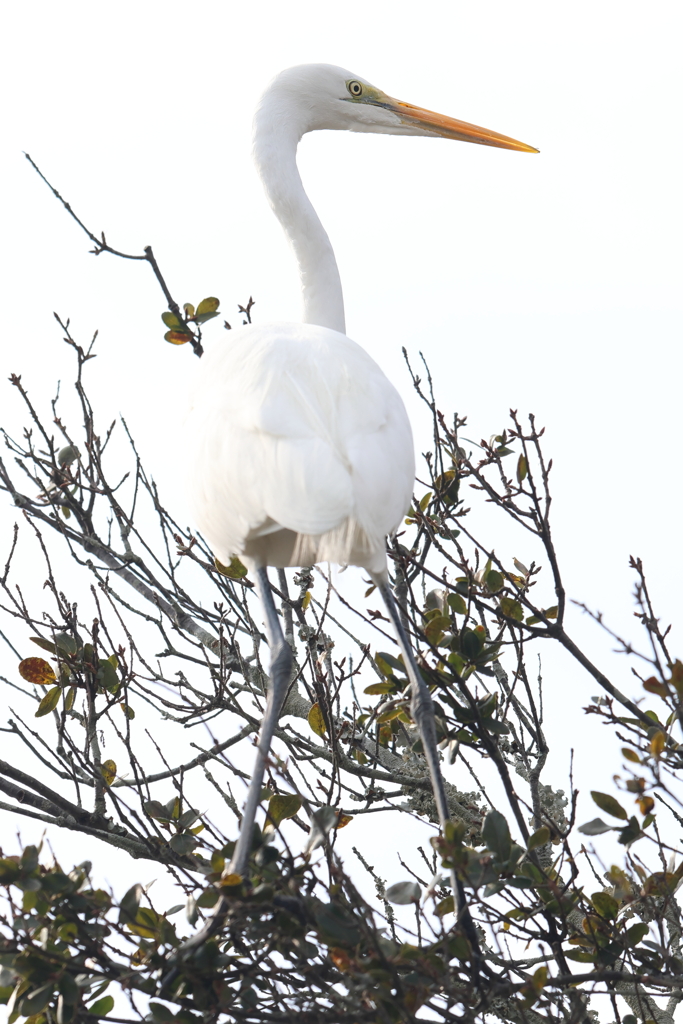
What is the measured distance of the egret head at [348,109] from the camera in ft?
14.8

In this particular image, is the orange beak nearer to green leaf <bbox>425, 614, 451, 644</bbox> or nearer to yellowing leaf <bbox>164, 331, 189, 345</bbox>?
yellowing leaf <bbox>164, 331, 189, 345</bbox>

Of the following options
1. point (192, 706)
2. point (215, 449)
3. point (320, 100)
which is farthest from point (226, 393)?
point (320, 100)

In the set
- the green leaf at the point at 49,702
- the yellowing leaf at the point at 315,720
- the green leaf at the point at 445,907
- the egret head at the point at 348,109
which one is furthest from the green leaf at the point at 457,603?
the egret head at the point at 348,109

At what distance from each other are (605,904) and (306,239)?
111 inches

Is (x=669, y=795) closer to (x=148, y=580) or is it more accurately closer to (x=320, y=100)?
(x=148, y=580)

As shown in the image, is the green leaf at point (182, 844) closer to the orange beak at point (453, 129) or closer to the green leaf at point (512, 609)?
the green leaf at point (512, 609)

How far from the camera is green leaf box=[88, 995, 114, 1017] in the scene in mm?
2439

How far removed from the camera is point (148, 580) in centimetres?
436

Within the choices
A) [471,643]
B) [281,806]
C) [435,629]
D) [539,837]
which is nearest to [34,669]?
[281,806]

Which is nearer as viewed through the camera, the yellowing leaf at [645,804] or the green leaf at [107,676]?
the yellowing leaf at [645,804]

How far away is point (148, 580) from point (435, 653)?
67.8 inches

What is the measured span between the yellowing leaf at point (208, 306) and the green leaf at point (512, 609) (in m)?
1.68

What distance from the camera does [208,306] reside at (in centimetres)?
404

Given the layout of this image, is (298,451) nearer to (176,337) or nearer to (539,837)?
(539,837)
